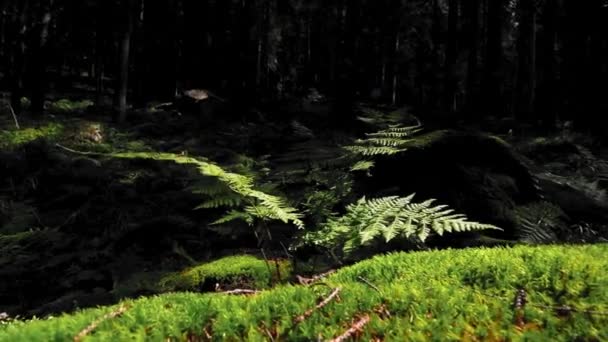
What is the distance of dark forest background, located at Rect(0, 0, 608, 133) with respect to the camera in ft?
62.4

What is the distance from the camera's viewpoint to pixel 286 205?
3078mm

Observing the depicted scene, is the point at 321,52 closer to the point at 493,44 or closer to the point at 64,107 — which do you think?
the point at 493,44

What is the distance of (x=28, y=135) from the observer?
1355 cm


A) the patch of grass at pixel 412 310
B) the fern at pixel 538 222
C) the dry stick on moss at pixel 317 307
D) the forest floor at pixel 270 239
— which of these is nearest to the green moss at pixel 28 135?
the forest floor at pixel 270 239

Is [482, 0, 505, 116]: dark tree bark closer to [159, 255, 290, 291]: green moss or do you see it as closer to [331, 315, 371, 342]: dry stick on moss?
[159, 255, 290, 291]: green moss

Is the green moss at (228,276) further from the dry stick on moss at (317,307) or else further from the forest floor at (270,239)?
the dry stick on moss at (317,307)

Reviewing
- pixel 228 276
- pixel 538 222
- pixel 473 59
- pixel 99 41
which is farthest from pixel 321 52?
pixel 228 276

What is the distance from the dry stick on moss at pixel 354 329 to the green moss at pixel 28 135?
12.4 metres

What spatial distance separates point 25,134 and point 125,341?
1398 centimetres

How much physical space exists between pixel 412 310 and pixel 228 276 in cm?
Result: 199

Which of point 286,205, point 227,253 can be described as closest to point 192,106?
point 227,253

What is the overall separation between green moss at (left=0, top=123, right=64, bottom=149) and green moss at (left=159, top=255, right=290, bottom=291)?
33.4ft

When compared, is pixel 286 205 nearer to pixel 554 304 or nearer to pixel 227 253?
pixel 554 304

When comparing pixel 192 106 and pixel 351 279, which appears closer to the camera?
pixel 351 279
